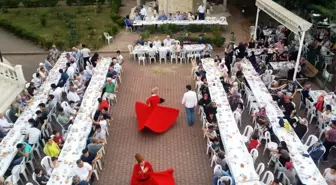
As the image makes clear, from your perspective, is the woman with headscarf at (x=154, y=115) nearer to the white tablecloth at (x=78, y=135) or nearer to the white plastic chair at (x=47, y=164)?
the white tablecloth at (x=78, y=135)

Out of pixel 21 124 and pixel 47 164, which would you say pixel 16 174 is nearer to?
pixel 47 164

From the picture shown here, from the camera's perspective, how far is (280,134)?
1156 centimetres

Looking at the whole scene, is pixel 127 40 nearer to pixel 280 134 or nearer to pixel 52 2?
pixel 52 2

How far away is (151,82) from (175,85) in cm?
123

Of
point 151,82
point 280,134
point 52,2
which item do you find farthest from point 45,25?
point 280,134

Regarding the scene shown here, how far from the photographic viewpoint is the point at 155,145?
12.8 metres

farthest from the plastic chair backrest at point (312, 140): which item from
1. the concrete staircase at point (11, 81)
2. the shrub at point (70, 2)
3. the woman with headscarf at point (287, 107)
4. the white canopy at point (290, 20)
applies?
the shrub at point (70, 2)

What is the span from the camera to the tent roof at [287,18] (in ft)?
49.4

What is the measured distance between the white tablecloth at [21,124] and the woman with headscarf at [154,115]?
3.94 m

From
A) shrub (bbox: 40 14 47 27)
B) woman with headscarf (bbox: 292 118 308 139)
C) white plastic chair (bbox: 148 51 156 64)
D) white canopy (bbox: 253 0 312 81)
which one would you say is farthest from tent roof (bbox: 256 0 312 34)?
shrub (bbox: 40 14 47 27)

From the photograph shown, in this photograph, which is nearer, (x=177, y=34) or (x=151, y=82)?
(x=151, y=82)

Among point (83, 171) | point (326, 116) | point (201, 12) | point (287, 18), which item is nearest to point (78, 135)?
point (83, 171)

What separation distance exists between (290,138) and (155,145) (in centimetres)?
467

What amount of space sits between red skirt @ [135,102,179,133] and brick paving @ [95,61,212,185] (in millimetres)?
312
